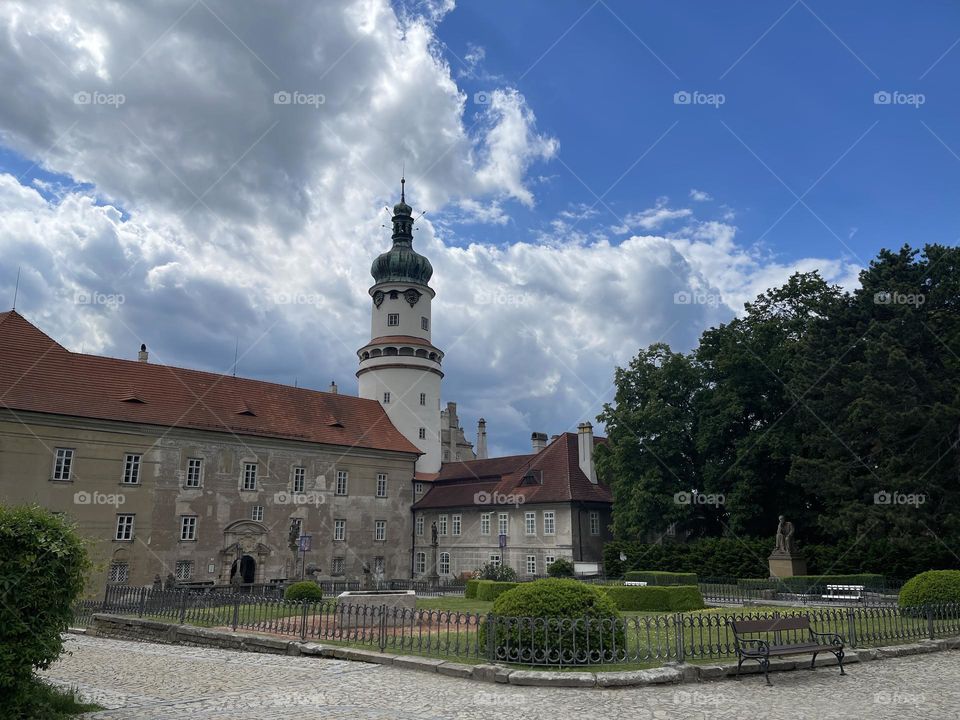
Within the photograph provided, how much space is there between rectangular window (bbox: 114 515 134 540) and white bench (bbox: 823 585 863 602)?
109 feet

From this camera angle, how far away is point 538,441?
59312 millimetres

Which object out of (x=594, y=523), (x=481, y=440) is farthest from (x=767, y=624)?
(x=481, y=440)

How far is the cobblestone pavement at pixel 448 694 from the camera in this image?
383 inches

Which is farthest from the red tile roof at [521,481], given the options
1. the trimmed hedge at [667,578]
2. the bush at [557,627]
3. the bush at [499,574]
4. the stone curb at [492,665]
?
the bush at [557,627]

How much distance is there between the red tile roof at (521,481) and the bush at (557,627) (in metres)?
32.3

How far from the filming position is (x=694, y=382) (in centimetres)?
4281

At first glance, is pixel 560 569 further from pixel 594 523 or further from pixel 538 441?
pixel 538 441

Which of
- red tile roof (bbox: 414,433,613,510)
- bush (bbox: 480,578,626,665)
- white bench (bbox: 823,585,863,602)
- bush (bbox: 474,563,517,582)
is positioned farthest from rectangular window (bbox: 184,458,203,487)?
white bench (bbox: 823,585,863,602)

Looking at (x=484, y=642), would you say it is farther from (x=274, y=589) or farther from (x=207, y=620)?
(x=274, y=589)

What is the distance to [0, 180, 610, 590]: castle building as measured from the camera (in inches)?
1436

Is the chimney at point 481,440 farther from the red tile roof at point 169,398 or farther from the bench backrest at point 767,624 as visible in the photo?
the bench backrest at point 767,624

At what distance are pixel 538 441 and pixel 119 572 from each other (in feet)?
108

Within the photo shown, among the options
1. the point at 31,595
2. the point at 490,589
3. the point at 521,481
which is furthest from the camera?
the point at 521,481

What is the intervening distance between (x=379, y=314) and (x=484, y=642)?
153 ft
